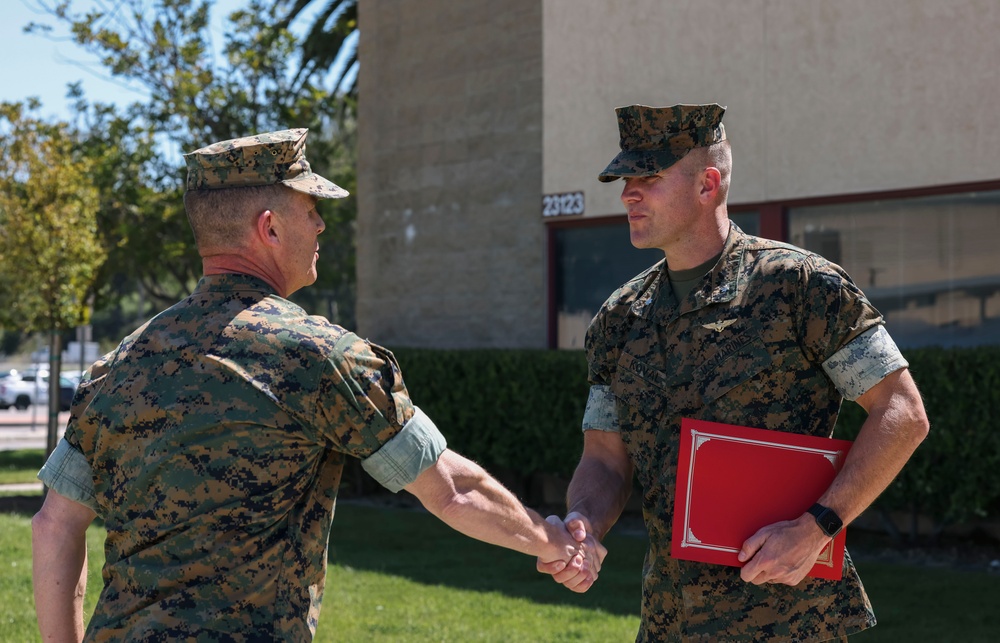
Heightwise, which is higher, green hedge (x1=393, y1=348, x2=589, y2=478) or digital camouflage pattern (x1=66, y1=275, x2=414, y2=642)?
digital camouflage pattern (x1=66, y1=275, x2=414, y2=642)

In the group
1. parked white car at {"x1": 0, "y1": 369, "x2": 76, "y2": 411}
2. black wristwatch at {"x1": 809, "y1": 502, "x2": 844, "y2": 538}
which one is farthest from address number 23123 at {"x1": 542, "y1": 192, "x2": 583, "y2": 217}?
parked white car at {"x1": 0, "y1": 369, "x2": 76, "y2": 411}

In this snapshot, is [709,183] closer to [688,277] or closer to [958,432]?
[688,277]

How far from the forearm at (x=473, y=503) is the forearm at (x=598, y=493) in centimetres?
44

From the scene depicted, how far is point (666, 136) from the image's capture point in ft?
11.8

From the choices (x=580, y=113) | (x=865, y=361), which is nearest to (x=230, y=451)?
(x=865, y=361)

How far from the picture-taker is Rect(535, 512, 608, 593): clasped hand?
362cm

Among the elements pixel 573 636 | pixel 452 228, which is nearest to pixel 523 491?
pixel 452 228

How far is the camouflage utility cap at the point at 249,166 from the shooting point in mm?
2889

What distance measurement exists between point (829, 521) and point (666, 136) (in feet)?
4.14

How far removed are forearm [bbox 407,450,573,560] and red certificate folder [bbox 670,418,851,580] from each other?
1.45 feet

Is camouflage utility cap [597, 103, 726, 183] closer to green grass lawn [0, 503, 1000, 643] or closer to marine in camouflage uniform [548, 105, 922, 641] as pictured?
marine in camouflage uniform [548, 105, 922, 641]

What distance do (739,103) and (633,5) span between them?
62.5 inches

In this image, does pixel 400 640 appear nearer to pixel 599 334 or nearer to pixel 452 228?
pixel 599 334

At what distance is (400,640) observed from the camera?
682cm
